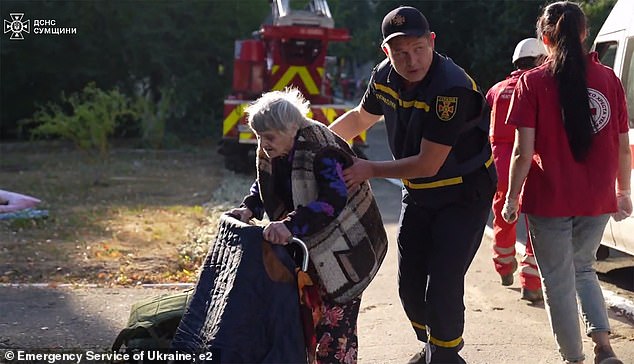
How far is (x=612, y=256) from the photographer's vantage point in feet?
26.9

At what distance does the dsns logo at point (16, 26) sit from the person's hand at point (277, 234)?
60.6ft

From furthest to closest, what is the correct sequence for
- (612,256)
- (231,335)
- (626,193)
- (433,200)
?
1. (612,256)
2. (626,193)
3. (433,200)
4. (231,335)

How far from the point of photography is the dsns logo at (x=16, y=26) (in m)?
20.3

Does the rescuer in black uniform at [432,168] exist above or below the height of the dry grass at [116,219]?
above

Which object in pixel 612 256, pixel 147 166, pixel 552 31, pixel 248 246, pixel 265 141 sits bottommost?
pixel 147 166

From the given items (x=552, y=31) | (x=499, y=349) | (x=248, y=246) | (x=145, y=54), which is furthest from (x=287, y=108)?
(x=145, y=54)

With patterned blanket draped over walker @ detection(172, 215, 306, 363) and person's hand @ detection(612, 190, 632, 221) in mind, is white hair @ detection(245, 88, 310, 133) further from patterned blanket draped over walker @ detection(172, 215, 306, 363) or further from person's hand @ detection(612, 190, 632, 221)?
person's hand @ detection(612, 190, 632, 221)

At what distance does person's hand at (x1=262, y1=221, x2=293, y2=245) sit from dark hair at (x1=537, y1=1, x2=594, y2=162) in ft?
5.20

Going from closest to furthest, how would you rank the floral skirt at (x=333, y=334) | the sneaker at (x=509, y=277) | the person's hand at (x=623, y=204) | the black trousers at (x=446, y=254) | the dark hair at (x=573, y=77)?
the floral skirt at (x=333, y=334), the black trousers at (x=446, y=254), the dark hair at (x=573, y=77), the person's hand at (x=623, y=204), the sneaker at (x=509, y=277)

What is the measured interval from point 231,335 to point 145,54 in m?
19.5

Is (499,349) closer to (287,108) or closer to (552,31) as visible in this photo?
(552,31)

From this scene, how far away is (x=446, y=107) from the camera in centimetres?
391

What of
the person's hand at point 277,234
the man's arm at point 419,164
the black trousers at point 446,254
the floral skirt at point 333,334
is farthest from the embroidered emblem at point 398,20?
the floral skirt at point 333,334

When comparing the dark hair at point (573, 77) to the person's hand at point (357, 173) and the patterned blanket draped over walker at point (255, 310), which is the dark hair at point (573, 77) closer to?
the person's hand at point (357, 173)
